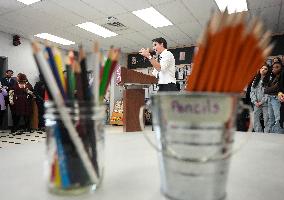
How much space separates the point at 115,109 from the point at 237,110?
26.6 feet

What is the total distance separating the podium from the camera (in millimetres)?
2249

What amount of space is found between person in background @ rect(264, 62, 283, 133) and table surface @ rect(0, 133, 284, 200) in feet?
11.6

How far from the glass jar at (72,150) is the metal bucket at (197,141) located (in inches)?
4.2

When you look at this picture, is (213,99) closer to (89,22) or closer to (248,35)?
(248,35)

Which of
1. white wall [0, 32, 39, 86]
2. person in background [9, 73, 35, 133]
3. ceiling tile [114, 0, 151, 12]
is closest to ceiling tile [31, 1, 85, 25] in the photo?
ceiling tile [114, 0, 151, 12]

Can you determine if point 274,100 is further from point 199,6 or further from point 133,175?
point 133,175

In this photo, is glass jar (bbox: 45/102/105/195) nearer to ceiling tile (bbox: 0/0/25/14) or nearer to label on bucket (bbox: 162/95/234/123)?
label on bucket (bbox: 162/95/234/123)

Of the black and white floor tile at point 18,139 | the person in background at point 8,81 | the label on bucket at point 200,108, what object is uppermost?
the person in background at point 8,81

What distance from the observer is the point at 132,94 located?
Result: 9.23 ft

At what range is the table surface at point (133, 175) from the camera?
1.22 ft

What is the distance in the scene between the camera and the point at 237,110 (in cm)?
35

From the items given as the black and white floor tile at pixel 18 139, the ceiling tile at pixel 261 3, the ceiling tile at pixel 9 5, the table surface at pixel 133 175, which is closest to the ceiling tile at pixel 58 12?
the ceiling tile at pixel 9 5

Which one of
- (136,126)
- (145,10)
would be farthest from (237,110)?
(145,10)

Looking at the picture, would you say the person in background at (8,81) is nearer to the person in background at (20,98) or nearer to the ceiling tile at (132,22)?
the person in background at (20,98)
